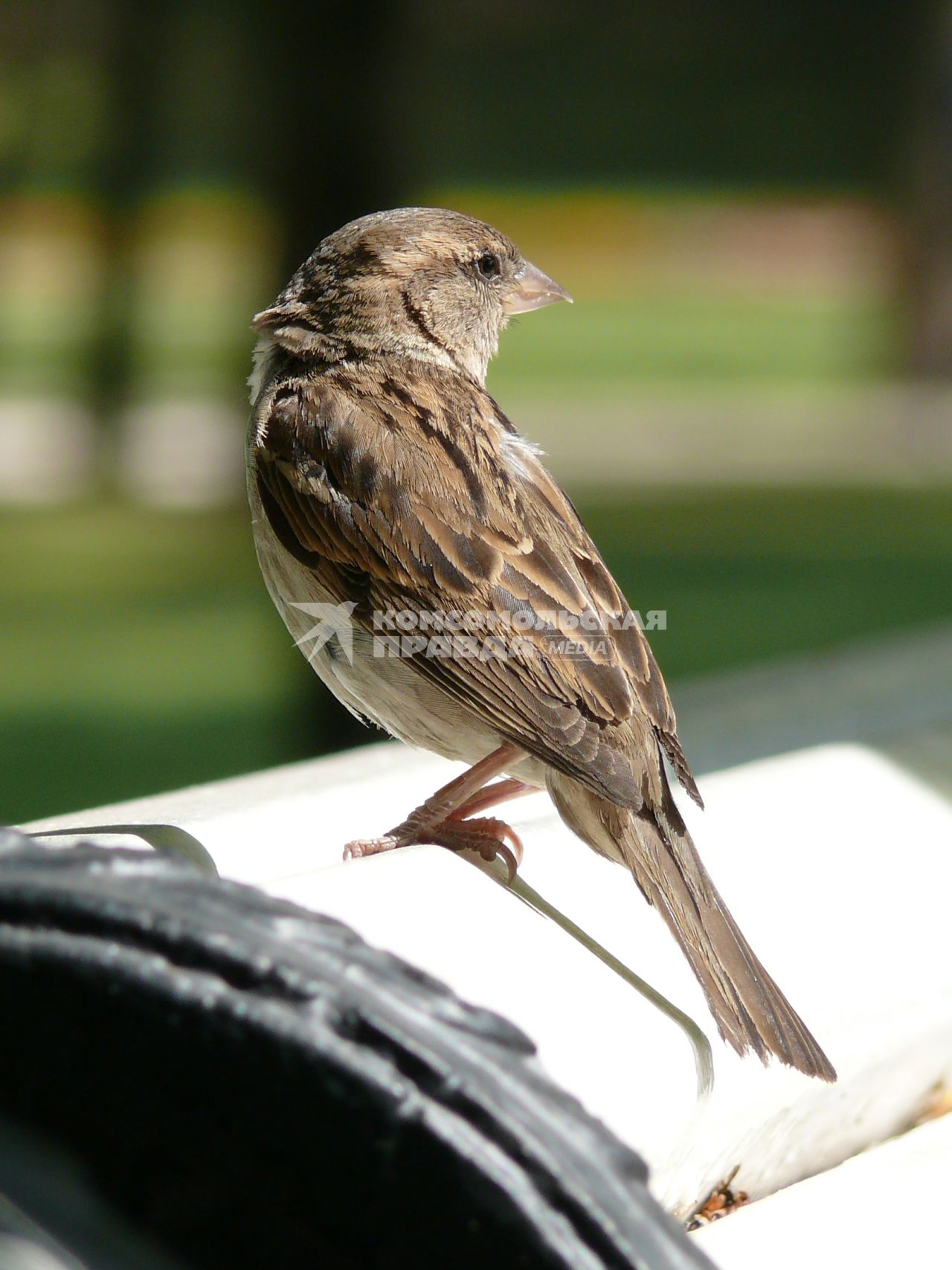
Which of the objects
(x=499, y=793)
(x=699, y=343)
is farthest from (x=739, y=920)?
(x=699, y=343)

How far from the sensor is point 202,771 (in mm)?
8117

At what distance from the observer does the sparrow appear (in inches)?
112

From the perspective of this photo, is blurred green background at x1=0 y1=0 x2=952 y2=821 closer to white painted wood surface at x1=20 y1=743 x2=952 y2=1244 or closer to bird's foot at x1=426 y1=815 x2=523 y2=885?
bird's foot at x1=426 y1=815 x2=523 y2=885

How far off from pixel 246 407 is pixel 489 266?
43.7 inches

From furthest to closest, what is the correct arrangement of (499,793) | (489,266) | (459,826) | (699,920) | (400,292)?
(489,266), (400,292), (499,793), (459,826), (699,920)

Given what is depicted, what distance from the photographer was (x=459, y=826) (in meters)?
2.93

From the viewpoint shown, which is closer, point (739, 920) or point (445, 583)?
point (739, 920)

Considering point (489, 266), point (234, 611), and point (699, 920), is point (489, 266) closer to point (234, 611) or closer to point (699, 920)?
point (699, 920)

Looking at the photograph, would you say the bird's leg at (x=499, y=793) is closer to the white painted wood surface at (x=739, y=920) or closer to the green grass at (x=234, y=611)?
the white painted wood surface at (x=739, y=920)

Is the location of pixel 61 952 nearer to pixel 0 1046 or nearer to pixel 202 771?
pixel 0 1046

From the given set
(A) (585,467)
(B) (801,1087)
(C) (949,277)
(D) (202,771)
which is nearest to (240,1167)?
(B) (801,1087)

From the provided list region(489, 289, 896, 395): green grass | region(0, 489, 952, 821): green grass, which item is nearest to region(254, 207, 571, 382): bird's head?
region(0, 489, 952, 821): green grass

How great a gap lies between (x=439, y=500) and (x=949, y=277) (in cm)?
1725

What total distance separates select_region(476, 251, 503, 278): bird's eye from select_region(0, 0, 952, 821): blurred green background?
294 centimetres
